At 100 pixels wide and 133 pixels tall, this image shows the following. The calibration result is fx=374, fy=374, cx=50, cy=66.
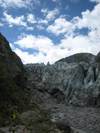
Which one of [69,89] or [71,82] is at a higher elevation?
[71,82]

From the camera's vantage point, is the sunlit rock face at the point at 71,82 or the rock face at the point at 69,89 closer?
the rock face at the point at 69,89

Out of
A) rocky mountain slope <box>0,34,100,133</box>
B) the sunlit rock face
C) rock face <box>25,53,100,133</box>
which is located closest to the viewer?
rocky mountain slope <box>0,34,100,133</box>

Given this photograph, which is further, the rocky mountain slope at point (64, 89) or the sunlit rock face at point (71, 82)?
the sunlit rock face at point (71, 82)

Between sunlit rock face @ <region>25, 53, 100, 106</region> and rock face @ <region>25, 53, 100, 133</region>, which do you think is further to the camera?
sunlit rock face @ <region>25, 53, 100, 106</region>

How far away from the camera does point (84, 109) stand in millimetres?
95938

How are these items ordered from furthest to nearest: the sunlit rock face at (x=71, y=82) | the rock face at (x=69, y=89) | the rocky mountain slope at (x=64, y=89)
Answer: the sunlit rock face at (x=71, y=82) < the rock face at (x=69, y=89) < the rocky mountain slope at (x=64, y=89)

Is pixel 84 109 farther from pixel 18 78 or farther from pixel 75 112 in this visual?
pixel 18 78

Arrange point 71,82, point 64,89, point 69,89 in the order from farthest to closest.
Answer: point 64,89 → point 71,82 → point 69,89

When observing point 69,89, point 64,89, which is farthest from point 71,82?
point 64,89

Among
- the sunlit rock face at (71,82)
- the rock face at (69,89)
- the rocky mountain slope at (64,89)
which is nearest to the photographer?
the rocky mountain slope at (64,89)

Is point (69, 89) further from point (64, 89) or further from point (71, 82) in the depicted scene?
point (64, 89)

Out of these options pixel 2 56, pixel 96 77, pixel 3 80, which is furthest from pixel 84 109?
pixel 3 80

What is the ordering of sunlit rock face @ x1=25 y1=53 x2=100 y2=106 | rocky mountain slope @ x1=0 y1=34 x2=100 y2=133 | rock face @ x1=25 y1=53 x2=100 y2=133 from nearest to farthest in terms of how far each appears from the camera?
rocky mountain slope @ x1=0 y1=34 x2=100 y2=133 < rock face @ x1=25 y1=53 x2=100 y2=133 < sunlit rock face @ x1=25 y1=53 x2=100 y2=106

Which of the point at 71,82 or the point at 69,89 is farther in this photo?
the point at 71,82
